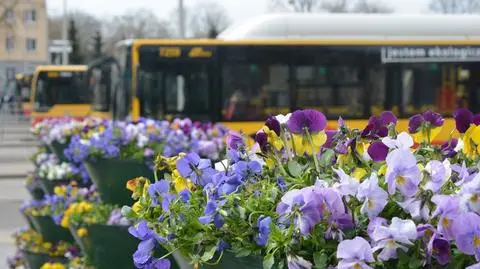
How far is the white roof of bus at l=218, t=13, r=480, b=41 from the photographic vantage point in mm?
15164

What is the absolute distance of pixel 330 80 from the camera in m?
15.0

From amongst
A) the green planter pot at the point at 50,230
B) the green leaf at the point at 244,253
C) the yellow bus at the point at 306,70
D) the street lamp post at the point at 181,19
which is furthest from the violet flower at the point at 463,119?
the street lamp post at the point at 181,19

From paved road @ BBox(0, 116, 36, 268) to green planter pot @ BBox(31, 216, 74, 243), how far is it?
7.55 feet

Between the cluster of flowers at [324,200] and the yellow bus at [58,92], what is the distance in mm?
27534

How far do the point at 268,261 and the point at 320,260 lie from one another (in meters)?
0.11

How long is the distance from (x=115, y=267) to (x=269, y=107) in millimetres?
10060

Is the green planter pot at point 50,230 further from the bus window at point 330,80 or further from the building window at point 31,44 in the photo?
the building window at point 31,44

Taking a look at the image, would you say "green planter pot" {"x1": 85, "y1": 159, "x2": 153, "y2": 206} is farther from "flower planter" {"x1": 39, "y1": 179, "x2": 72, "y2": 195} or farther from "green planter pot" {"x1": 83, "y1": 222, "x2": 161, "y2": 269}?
"flower planter" {"x1": 39, "y1": 179, "x2": 72, "y2": 195}

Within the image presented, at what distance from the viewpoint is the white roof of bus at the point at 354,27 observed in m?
15.2

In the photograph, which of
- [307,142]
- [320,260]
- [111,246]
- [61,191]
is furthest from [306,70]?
[320,260]

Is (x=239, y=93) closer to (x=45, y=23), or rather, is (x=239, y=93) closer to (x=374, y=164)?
(x=374, y=164)

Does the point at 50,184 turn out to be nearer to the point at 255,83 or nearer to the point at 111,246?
the point at 111,246

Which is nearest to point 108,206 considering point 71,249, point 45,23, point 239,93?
point 71,249

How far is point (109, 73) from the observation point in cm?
1638
